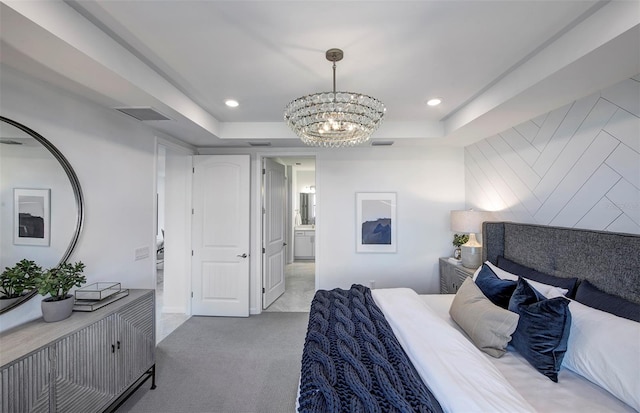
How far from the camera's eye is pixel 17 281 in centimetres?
164

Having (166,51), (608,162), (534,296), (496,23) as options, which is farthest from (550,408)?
(166,51)

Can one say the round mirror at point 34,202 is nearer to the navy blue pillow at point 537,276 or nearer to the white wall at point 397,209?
the white wall at point 397,209

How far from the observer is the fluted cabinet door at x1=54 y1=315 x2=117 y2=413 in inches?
61.1

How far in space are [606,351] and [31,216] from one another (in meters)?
3.47

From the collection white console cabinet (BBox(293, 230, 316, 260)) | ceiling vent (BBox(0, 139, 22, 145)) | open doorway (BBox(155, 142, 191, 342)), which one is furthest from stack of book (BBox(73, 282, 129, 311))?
white console cabinet (BBox(293, 230, 316, 260))

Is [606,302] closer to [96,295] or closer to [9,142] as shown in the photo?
[96,295]

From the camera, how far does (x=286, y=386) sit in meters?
2.35

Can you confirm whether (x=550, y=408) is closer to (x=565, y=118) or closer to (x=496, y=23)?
(x=496, y=23)

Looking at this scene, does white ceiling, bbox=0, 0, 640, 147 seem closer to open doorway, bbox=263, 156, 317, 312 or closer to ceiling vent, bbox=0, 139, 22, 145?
ceiling vent, bbox=0, 139, 22, 145

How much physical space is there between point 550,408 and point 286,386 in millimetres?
1879

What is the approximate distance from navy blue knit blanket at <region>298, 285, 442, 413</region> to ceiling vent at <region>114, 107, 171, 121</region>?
7.55ft

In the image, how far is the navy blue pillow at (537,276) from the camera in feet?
6.24

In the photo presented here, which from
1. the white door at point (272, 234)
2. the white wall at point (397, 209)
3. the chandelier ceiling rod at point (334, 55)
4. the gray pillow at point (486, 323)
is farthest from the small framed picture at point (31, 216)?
the gray pillow at point (486, 323)

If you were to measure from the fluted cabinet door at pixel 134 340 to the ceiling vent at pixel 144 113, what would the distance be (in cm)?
165
